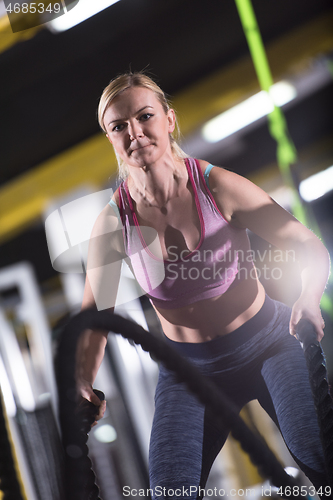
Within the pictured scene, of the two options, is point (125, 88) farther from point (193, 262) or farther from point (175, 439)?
point (175, 439)

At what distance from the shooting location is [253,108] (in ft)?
2.12

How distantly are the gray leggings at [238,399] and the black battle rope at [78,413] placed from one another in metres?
0.03

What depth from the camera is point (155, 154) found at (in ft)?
1.88

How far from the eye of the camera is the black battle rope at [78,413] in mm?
414

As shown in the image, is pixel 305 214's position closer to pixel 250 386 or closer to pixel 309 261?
pixel 309 261

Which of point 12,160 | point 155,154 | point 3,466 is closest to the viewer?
point 3,466

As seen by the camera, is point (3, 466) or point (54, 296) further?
point (54, 296)

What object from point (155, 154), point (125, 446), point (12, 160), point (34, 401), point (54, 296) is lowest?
point (125, 446)

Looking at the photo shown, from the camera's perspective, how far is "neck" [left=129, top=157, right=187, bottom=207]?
0.58 m

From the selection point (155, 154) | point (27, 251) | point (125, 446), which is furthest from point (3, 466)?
point (155, 154)

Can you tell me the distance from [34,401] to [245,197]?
0.49 m

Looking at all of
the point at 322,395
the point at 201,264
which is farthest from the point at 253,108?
the point at 322,395

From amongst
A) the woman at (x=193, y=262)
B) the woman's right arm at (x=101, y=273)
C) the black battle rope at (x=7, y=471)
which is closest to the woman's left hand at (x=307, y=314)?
the woman at (x=193, y=262)

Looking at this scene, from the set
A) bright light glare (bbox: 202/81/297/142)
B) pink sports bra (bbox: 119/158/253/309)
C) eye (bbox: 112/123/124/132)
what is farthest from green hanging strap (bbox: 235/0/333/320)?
eye (bbox: 112/123/124/132)
